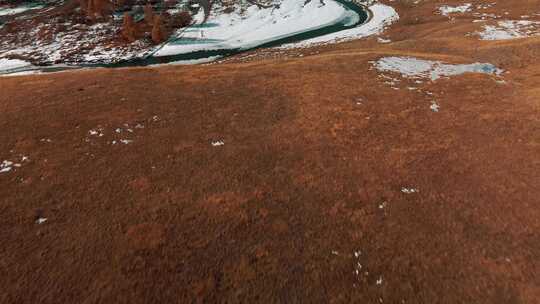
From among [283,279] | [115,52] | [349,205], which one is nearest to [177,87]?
[349,205]

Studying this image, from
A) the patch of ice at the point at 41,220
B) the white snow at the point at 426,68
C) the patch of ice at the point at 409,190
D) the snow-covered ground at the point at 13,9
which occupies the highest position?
the snow-covered ground at the point at 13,9

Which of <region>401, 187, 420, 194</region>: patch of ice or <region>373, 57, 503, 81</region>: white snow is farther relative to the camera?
<region>373, 57, 503, 81</region>: white snow

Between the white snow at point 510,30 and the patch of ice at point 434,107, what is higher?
the white snow at point 510,30

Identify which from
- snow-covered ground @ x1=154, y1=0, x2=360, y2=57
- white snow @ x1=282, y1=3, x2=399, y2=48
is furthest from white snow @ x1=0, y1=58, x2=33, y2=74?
white snow @ x1=282, y1=3, x2=399, y2=48

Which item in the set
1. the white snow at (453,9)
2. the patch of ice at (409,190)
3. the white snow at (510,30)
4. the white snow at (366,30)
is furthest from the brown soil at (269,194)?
the white snow at (453,9)

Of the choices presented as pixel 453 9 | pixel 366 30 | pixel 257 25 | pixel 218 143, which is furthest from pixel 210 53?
pixel 218 143

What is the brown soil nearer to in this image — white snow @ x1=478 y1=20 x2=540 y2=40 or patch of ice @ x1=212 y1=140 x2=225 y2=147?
patch of ice @ x1=212 y1=140 x2=225 y2=147

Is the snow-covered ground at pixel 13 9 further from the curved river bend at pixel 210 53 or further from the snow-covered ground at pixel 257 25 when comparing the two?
the snow-covered ground at pixel 257 25
